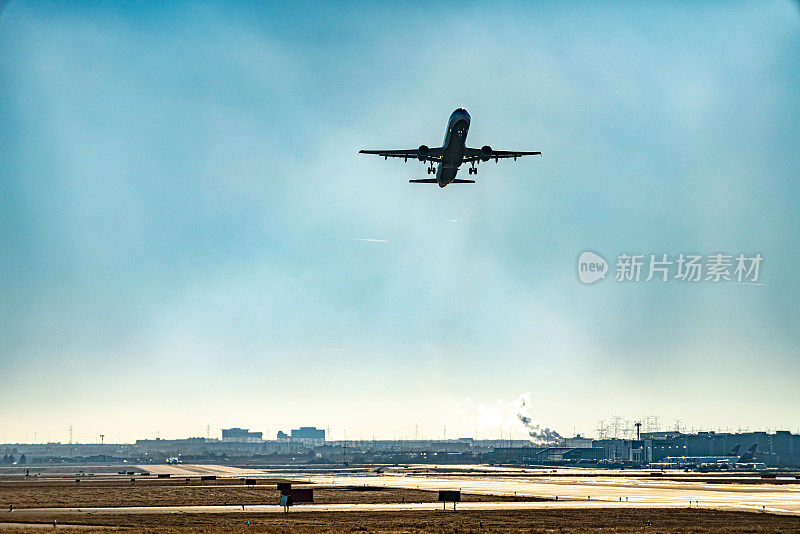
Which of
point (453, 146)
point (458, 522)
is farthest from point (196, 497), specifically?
point (453, 146)

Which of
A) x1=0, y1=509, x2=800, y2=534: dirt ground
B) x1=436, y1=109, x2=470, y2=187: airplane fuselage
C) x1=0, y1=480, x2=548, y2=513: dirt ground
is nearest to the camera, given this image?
x1=0, y1=509, x2=800, y2=534: dirt ground

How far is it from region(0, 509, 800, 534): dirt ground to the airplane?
4098cm

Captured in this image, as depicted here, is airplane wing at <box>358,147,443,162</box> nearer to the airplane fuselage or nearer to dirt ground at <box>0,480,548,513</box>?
the airplane fuselage

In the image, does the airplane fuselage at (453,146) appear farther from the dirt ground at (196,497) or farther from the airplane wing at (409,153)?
the dirt ground at (196,497)

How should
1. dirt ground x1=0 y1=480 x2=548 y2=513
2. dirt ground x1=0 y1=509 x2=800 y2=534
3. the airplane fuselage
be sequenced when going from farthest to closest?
dirt ground x1=0 y1=480 x2=548 y2=513
the airplane fuselage
dirt ground x1=0 y1=509 x2=800 y2=534

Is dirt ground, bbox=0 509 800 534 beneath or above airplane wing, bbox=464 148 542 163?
beneath

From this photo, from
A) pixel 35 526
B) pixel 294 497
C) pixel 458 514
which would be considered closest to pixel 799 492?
pixel 458 514

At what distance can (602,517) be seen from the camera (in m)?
85.0

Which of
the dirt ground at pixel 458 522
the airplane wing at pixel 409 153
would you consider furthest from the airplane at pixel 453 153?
the dirt ground at pixel 458 522

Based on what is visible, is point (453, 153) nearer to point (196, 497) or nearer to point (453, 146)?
point (453, 146)

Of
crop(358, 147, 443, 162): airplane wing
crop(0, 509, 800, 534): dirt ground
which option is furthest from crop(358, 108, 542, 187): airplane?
crop(0, 509, 800, 534): dirt ground

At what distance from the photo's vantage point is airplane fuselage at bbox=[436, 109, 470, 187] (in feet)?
308

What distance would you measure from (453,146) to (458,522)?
4280 cm

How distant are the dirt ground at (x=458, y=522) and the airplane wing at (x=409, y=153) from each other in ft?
138
